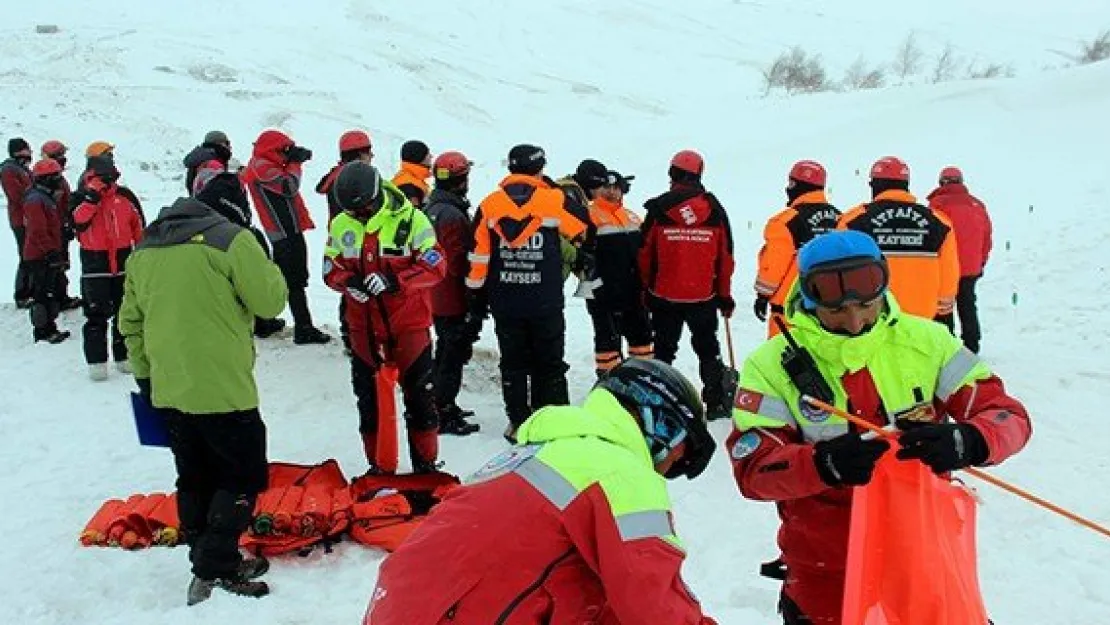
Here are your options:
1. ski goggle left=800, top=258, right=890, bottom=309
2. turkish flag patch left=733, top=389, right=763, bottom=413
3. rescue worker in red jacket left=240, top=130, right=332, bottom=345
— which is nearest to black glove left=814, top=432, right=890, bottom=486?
turkish flag patch left=733, top=389, right=763, bottom=413

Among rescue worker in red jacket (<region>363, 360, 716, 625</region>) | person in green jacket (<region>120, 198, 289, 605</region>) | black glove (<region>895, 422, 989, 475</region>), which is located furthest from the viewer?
person in green jacket (<region>120, 198, 289, 605</region>)

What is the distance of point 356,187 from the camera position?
5.35 meters

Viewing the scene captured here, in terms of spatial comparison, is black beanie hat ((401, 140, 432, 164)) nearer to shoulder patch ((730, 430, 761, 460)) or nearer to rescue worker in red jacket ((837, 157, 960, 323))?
rescue worker in red jacket ((837, 157, 960, 323))

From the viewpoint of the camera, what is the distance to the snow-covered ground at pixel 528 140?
498 cm

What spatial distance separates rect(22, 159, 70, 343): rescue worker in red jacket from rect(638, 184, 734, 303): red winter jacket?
256 inches

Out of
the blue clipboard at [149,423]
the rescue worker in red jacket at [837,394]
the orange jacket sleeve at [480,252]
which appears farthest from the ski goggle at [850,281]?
the orange jacket sleeve at [480,252]

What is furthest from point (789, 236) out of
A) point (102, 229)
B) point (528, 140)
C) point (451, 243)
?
point (528, 140)

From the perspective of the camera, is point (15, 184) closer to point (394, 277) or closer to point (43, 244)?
point (43, 244)

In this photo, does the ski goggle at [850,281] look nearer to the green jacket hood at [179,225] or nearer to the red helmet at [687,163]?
the green jacket hood at [179,225]

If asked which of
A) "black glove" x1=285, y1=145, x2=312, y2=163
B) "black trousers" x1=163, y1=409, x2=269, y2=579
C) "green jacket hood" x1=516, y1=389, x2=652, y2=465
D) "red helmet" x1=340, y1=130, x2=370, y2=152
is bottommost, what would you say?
"black trousers" x1=163, y1=409, x2=269, y2=579

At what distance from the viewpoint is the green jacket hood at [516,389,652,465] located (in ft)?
7.39

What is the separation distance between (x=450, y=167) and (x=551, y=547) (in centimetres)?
516

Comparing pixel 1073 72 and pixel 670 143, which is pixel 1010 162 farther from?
pixel 670 143

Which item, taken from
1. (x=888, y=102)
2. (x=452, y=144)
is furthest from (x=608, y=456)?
(x=452, y=144)
